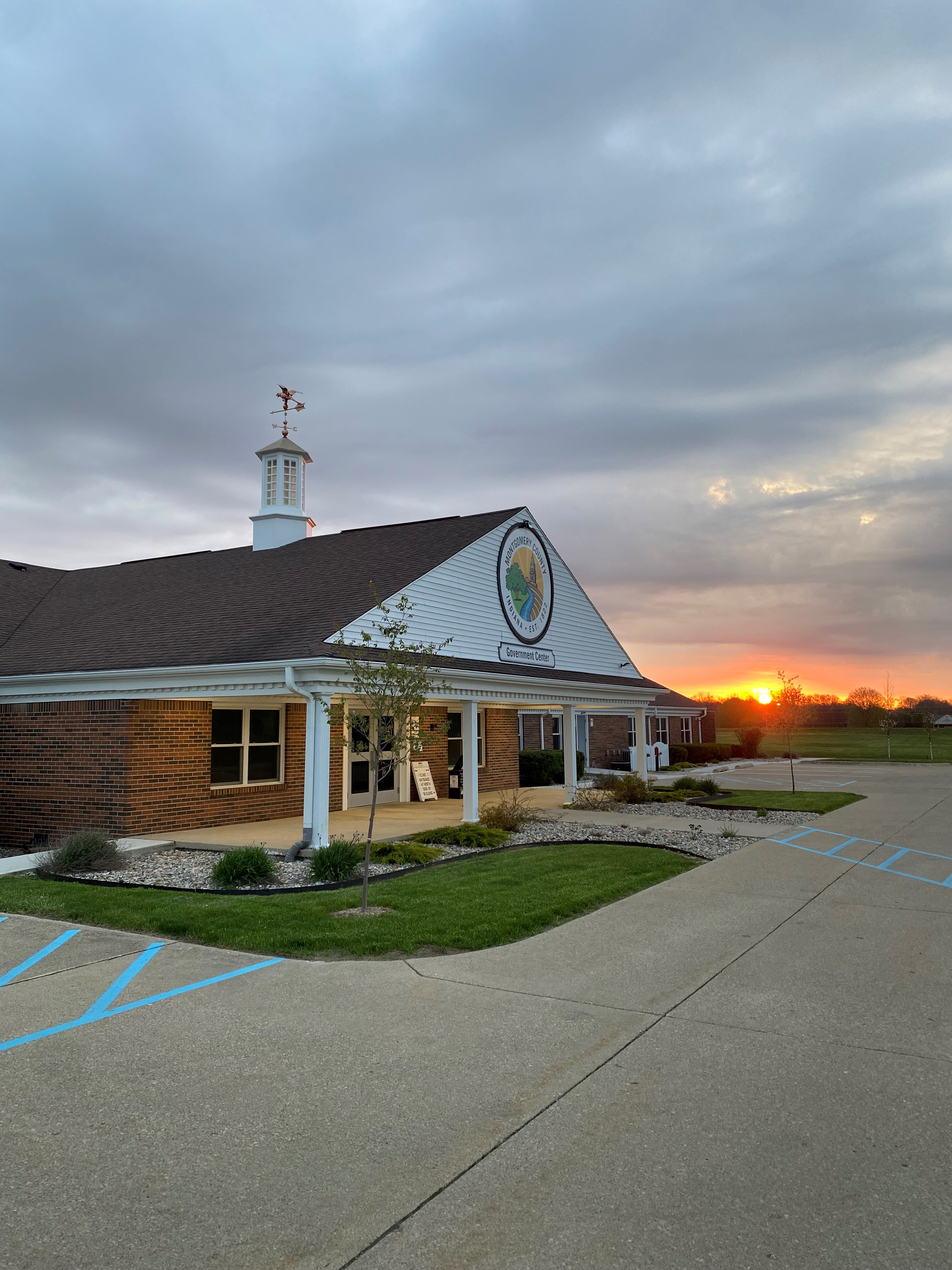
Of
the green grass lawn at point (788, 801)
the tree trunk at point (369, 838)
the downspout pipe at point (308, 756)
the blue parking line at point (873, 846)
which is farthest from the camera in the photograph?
the green grass lawn at point (788, 801)

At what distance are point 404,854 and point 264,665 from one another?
11.2ft

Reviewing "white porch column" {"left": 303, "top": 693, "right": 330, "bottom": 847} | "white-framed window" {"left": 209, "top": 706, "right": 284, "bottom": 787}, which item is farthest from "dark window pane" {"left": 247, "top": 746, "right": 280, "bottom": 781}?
"white porch column" {"left": 303, "top": 693, "right": 330, "bottom": 847}

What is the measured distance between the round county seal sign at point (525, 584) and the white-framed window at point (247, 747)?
5258 millimetres

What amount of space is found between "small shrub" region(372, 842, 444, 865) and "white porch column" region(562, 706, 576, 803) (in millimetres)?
8028

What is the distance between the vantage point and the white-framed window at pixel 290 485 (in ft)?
68.5

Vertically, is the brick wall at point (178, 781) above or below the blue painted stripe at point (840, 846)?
above

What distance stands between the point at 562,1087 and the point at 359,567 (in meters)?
13.1

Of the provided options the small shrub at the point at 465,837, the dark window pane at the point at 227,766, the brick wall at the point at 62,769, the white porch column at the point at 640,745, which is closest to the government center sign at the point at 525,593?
the white porch column at the point at 640,745

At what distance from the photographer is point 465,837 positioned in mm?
13852

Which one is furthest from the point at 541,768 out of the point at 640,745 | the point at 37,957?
the point at 37,957

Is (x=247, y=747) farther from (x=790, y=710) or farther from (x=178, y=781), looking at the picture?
(x=790, y=710)

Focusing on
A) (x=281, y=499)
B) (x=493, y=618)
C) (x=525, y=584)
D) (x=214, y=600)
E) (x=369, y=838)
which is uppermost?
(x=281, y=499)

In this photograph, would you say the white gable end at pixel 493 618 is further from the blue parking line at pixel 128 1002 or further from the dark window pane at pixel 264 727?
the blue parking line at pixel 128 1002

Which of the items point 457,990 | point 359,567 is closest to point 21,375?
point 359,567
